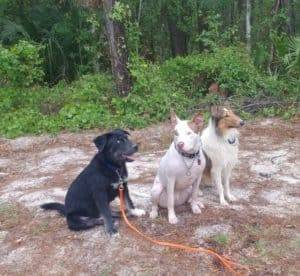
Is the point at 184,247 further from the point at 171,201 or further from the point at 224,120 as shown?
the point at 224,120

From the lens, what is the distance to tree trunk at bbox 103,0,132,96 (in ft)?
33.6

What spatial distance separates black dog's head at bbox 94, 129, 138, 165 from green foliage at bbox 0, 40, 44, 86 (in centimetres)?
634

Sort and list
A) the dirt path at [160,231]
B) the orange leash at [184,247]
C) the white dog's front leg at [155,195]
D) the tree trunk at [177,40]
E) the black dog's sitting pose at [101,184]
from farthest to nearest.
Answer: the tree trunk at [177,40]
the white dog's front leg at [155,195]
the black dog's sitting pose at [101,184]
the dirt path at [160,231]
the orange leash at [184,247]

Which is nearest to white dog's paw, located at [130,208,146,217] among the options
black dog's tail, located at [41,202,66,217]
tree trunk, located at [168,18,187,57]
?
black dog's tail, located at [41,202,66,217]

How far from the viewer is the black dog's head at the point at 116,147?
502cm

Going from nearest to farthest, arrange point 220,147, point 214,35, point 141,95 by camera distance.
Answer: point 220,147, point 141,95, point 214,35

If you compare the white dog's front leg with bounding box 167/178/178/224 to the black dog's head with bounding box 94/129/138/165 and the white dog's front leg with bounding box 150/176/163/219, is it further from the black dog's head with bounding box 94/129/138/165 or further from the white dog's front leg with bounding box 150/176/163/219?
the black dog's head with bounding box 94/129/138/165

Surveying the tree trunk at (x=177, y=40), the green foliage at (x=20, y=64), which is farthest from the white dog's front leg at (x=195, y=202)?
the tree trunk at (x=177, y=40)

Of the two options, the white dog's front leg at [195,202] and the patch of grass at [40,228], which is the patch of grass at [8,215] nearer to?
the patch of grass at [40,228]

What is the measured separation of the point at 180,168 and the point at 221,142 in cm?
78

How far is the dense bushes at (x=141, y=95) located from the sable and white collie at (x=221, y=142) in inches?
156

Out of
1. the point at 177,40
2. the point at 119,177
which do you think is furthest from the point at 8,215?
the point at 177,40

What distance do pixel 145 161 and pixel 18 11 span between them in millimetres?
7743

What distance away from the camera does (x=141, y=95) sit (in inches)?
413
